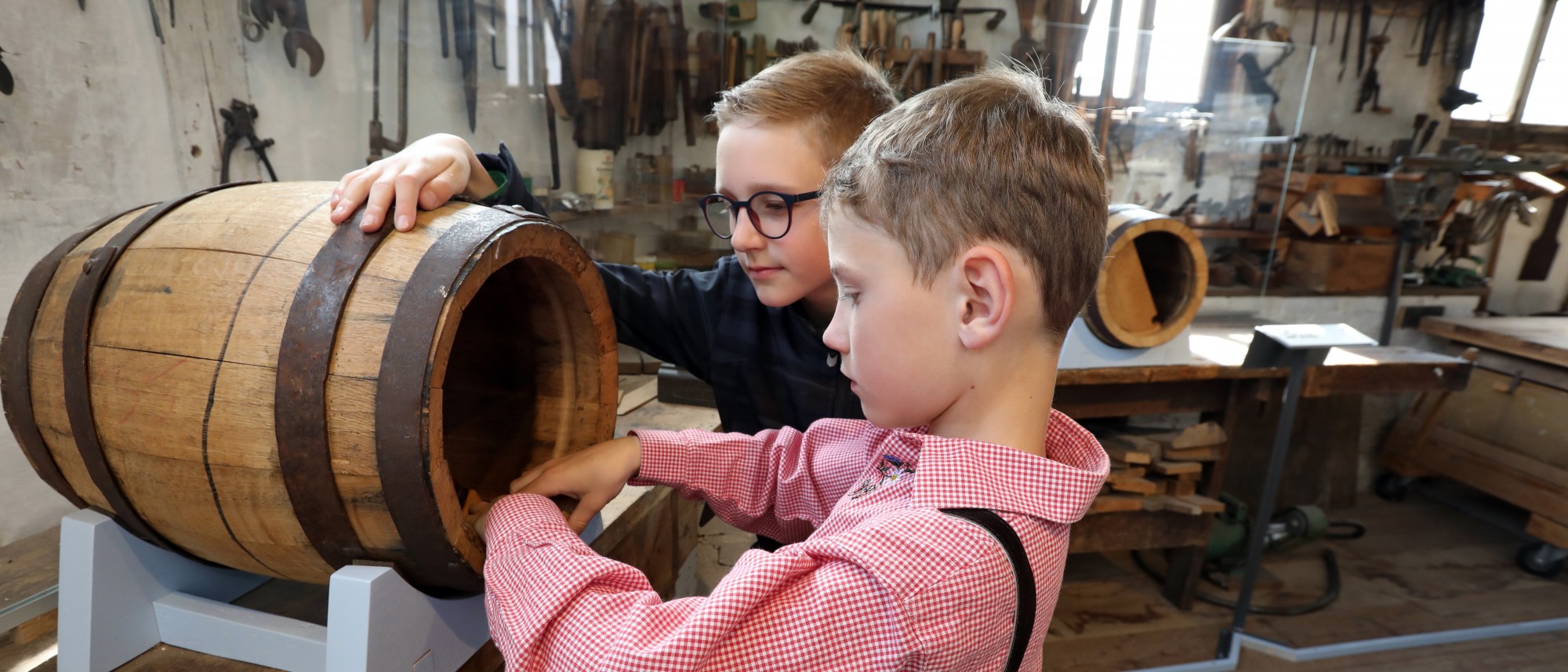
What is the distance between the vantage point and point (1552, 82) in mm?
4996

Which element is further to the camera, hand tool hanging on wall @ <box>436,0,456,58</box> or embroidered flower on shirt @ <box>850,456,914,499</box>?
hand tool hanging on wall @ <box>436,0,456,58</box>

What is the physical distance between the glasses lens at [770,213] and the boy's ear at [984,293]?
1.76 ft

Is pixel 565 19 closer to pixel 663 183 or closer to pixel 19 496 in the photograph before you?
pixel 663 183

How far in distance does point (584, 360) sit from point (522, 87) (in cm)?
208

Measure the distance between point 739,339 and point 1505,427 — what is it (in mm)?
4577

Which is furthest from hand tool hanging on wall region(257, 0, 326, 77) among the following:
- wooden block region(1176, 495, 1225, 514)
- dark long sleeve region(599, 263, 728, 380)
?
wooden block region(1176, 495, 1225, 514)

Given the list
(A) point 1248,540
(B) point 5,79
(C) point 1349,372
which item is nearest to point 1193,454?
(C) point 1349,372

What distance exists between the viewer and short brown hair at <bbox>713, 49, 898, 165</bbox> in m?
1.42

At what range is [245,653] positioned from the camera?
1170 millimetres

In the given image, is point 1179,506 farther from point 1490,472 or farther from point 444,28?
point 444,28

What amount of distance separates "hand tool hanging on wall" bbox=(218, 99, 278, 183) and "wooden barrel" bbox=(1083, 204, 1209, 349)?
7.53ft

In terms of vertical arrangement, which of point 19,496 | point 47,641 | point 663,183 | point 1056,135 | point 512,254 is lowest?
point 47,641

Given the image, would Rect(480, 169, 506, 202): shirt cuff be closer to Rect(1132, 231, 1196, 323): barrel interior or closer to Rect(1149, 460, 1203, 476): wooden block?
Rect(1132, 231, 1196, 323): barrel interior

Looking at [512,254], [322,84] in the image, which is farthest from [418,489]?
[322,84]
